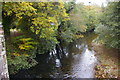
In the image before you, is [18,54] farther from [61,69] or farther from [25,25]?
[61,69]

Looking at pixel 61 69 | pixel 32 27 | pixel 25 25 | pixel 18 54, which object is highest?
pixel 25 25

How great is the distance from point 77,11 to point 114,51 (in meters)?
5.42

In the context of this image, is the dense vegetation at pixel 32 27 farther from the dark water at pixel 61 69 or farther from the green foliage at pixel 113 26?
the dark water at pixel 61 69

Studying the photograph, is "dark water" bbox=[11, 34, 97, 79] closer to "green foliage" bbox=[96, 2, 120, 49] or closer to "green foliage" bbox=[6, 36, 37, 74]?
"green foliage" bbox=[6, 36, 37, 74]

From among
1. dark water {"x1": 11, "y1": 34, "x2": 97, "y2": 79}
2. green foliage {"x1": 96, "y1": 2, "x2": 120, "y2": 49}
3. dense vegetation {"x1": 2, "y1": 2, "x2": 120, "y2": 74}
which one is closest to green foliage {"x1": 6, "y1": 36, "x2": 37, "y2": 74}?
dense vegetation {"x1": 2, "y1": 2, "x2": 120, "y2": 74}

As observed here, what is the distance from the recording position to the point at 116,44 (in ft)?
18.0

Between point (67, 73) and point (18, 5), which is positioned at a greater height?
point (18, 5)

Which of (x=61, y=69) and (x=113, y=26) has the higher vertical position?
(x=113, y=26)

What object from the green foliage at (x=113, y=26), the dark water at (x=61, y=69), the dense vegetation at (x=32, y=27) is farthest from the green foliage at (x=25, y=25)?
the green foliage at (x=113, y=26)

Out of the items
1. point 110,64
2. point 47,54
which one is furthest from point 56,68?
point 110,64

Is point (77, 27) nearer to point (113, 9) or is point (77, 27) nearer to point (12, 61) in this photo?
point (113, 9)

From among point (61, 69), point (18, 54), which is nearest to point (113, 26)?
point (61, 69)

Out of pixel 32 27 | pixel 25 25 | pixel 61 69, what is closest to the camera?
pixel 32 27

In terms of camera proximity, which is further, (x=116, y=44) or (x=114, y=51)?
(x=114, y=51)
